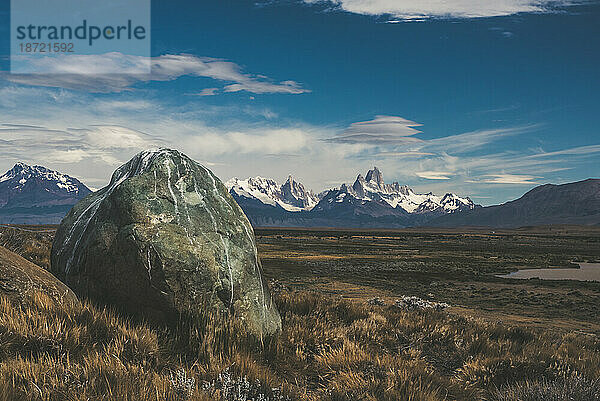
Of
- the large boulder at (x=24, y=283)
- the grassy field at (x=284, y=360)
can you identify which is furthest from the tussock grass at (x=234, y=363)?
the large boulder at (x=24, y=283)

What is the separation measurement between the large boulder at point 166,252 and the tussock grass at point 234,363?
1.16 ft

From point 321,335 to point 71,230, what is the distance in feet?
16.5

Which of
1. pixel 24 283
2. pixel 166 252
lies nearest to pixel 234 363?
pixel 166 252

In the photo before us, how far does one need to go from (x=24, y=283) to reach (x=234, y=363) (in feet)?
11.9

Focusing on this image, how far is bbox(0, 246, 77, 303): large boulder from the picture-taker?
218 inches

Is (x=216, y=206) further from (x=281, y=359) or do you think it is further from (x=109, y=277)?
(x=281, y=359)

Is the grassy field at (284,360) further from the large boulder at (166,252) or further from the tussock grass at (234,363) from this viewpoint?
the large boulder at (166,252)

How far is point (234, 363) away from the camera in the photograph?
4812 mm

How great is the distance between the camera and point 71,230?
7.12 metres

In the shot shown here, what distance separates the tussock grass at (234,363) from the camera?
3.82 metres

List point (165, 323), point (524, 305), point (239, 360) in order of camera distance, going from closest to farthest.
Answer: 1. point (239, 360)
2. point (165, 323)
3. point (524, 305)

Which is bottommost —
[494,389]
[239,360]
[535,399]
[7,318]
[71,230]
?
[494,389]

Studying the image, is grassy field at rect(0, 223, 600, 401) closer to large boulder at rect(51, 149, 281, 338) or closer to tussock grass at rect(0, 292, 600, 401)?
tussock grass at rect(0, 292, 600, 401)

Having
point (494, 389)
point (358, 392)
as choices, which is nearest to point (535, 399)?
point (494, 389)
